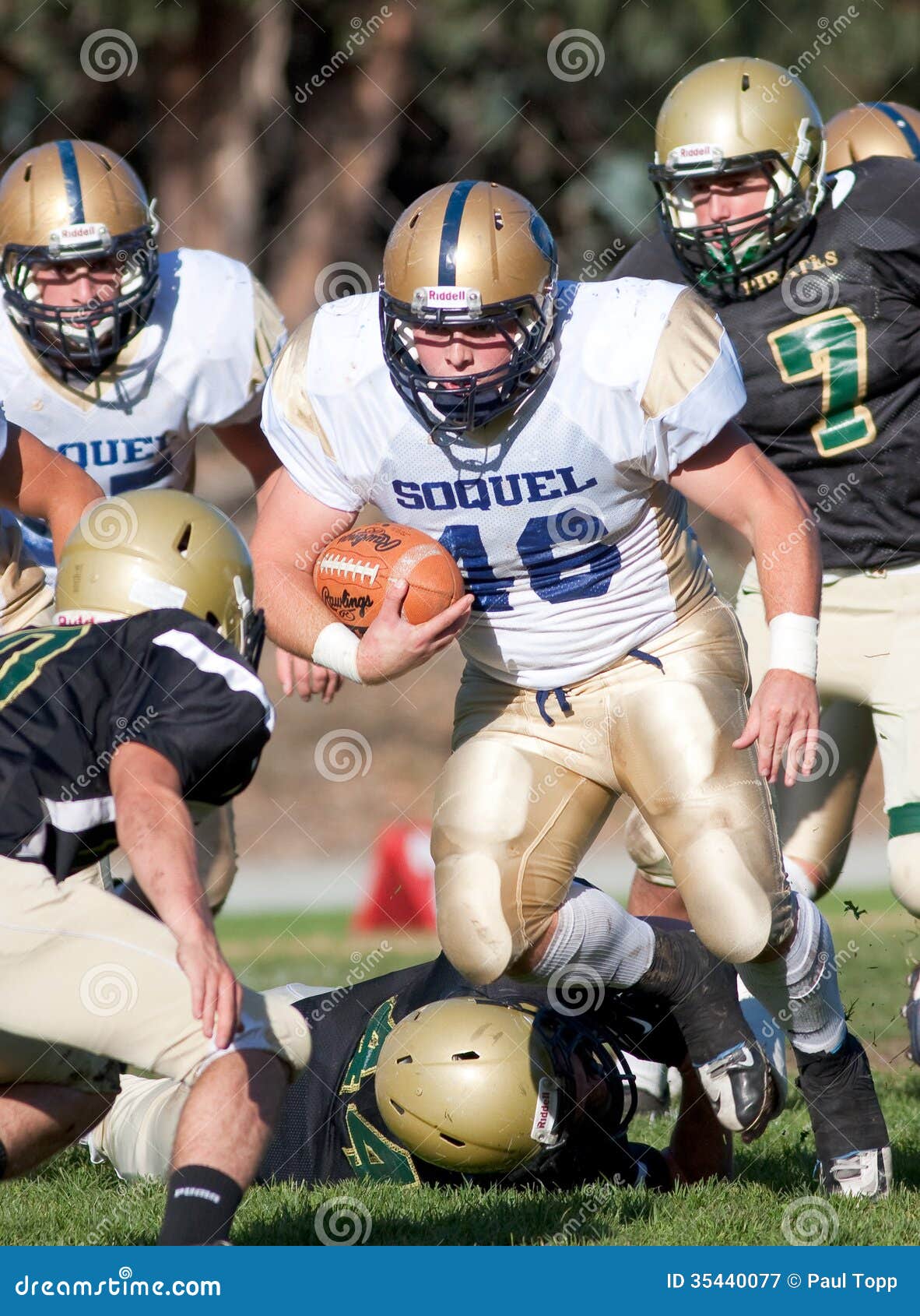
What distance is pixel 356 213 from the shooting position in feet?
57.1

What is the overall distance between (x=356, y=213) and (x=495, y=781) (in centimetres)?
1454

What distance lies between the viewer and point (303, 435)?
3.70 metres

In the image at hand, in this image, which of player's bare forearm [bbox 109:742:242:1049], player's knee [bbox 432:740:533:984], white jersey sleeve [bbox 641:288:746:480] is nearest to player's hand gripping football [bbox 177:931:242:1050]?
player's bare forearm [bbox 109:742:242:1049]

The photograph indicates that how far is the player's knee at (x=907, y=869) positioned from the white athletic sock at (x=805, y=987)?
49 centimetres

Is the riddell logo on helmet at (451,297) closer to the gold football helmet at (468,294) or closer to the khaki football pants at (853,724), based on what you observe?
the gold football helmet at (468,294)

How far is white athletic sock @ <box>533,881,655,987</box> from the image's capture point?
11.9 ft

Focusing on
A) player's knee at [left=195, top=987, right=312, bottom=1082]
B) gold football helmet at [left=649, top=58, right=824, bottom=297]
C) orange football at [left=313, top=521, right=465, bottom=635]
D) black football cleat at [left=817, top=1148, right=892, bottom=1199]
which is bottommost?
black football cleat at [left=817, top=1148, right=892, bottom=1199]

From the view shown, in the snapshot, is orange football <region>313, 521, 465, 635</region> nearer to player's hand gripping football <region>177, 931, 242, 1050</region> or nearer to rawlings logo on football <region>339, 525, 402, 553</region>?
rawlings logo on football <region>339, 525, 402, 553</region>

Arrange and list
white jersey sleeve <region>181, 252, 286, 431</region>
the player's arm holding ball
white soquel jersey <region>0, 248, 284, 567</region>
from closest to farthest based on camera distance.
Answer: the player's arm holding ball
white soquel jersey <region>0, 248, 284, 567</region>
white jersey sleeve <region>181, 252, 286, 431</region>

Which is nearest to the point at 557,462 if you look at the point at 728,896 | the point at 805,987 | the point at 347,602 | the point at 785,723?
the point at 347,602

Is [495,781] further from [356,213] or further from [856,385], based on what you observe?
[356,213]

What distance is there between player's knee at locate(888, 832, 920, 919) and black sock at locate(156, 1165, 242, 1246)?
2.02 meters

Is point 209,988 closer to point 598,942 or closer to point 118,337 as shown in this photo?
point 598,942

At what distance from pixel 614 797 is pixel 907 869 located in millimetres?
794
